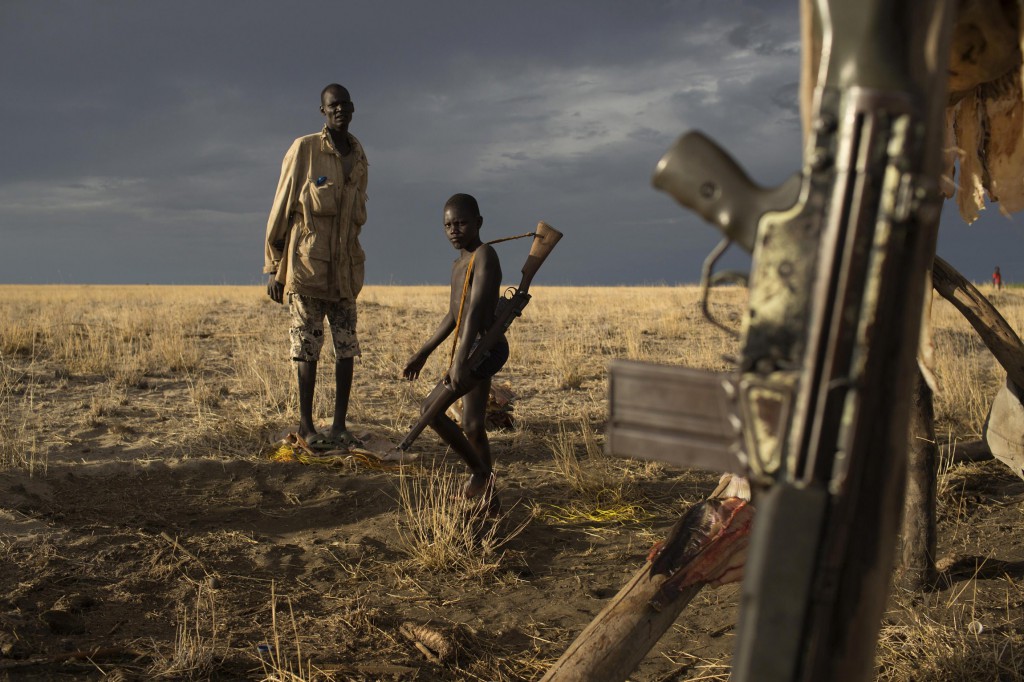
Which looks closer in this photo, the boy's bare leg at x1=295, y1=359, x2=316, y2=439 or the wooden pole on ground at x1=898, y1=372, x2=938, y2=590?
the wooden pole on ground at x1=898, y1=372, x2=938, y2=590

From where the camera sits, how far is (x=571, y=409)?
812 centimetres

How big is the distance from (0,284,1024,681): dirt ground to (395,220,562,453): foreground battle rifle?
85cm

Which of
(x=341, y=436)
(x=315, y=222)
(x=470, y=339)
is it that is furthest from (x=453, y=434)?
(x=315, y=222)

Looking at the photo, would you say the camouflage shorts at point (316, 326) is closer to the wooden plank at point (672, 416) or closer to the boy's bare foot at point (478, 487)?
the boy's bare foot at point (478, 487)

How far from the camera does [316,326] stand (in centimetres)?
632

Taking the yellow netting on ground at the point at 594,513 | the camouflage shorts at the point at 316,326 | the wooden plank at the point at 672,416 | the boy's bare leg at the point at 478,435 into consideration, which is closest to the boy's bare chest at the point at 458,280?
the boy's bare leg at the point at 478,435

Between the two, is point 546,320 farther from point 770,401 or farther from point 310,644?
point 770,401

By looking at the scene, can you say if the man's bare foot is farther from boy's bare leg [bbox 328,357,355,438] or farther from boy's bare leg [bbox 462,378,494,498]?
boy's bare leg [bbox 462,378,494,498]

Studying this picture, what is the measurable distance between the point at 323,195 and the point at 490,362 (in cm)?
253

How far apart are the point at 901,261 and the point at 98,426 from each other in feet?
23.1

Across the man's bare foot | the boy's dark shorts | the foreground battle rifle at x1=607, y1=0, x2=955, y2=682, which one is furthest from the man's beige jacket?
the foreground battle rifle at x1=607, y1=0, x2=955, y2=682

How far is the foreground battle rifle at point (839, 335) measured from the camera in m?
1.31

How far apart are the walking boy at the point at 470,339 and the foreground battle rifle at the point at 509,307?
0.03 m

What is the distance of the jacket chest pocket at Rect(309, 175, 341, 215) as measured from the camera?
6.13m
